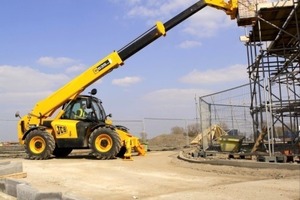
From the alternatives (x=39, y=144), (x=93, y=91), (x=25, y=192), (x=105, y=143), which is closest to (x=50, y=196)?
(x=25, y=192)

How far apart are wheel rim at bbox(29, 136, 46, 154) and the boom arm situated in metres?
1.09

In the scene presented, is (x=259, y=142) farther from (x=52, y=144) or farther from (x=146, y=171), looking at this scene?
(x=52, y=144)

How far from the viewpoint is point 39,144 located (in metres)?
19.4

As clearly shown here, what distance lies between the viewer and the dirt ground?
8.93 meters

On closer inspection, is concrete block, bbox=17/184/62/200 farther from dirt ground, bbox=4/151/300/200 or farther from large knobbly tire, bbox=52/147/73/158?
large knobbly tire, bbox=52/147/73/158

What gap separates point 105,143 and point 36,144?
Answer: 3.35 meters

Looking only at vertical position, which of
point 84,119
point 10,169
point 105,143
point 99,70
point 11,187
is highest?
point 99,70

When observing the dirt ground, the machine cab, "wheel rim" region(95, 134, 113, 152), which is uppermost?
the machine cab

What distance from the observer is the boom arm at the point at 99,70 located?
752 inches

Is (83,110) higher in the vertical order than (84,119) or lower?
higher

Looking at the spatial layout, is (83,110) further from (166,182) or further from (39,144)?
(166,182)

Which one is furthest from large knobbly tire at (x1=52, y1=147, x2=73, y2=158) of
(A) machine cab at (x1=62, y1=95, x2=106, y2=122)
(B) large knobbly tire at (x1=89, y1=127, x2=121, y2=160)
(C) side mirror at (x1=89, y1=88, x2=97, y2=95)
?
(C) side mirror at (x1=89, y1=88, x2=97, y2=95)

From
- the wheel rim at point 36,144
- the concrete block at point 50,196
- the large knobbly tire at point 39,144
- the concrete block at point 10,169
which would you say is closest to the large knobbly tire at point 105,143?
the large knobbly tire at point 39,144

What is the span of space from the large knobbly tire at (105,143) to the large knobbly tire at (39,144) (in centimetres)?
201
